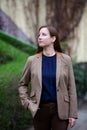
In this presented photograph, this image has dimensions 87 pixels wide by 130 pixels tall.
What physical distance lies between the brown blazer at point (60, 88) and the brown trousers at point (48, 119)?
0.21ft

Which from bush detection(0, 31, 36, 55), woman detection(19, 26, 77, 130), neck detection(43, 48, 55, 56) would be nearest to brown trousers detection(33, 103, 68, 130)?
woman detection(19, 26, 77, 130)

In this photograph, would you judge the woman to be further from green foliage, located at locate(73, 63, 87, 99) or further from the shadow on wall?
the shadow on wall

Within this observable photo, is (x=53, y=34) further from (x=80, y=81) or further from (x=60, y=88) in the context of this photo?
(x=80, y=81)

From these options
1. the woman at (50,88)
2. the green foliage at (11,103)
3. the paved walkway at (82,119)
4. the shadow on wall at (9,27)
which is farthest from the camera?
the shadow on wall at (9,27)

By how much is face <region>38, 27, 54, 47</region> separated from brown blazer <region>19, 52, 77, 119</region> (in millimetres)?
140

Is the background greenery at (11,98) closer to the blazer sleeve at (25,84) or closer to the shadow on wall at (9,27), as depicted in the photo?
the blazer sleeve at (25,84)

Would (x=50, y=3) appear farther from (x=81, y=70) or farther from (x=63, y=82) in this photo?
(x=63, y=82)

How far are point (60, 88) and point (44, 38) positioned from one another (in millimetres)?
587

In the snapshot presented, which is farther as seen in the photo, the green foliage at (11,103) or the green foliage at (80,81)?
the green foliage at (80,81)

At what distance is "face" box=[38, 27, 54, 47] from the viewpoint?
16.3ft

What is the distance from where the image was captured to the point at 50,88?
4.86 metres

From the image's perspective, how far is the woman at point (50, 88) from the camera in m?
4.86

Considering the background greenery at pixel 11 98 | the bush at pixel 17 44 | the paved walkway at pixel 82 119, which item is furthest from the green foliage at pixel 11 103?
the bush at pixel 17 44

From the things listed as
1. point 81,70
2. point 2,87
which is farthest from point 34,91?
point 81,70
